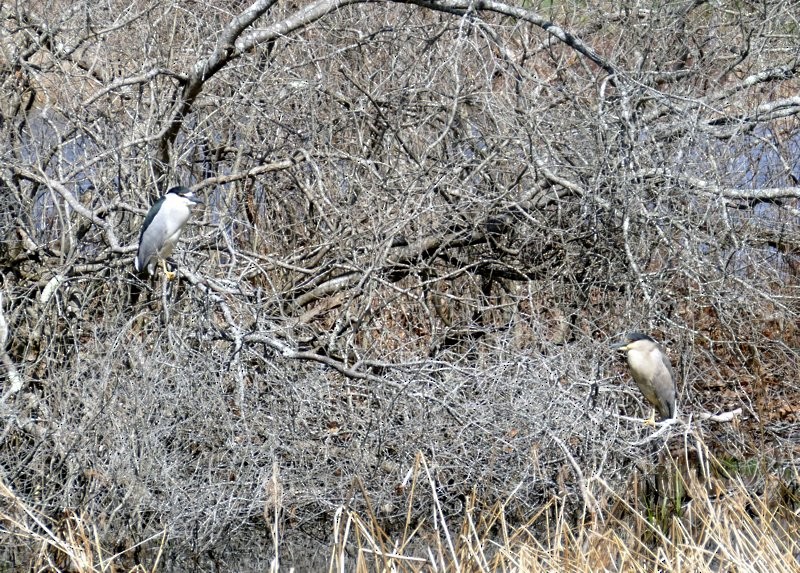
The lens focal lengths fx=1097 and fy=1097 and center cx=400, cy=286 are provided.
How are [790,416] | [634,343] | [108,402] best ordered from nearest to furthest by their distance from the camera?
[108,402], [634,343], [790,416]

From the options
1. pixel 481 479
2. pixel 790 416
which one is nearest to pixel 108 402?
pixel 481 479

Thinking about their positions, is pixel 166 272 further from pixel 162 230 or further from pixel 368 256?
pixel 368 256

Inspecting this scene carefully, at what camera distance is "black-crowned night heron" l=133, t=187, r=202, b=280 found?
554cm

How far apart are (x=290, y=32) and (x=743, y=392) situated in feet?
11.5

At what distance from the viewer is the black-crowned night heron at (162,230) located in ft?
18.2

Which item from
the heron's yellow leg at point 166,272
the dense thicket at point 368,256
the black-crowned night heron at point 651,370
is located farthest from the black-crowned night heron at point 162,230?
the black-crowned night heron at point 651,370

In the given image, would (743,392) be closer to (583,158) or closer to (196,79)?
(583,158)

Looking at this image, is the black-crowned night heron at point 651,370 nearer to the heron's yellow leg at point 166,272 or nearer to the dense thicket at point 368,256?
the dense thicket at point 368,256

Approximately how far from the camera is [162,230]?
556cm

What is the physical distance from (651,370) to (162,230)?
2.58 meters

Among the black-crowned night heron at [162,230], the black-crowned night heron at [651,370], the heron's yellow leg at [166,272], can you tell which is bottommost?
the black-crowned night heron at [651,370]


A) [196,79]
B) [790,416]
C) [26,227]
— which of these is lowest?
[790,416]

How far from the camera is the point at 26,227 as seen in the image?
249 inches

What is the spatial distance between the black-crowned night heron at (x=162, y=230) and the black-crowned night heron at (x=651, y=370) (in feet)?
7.61
